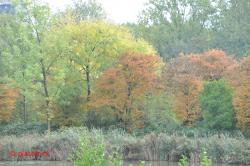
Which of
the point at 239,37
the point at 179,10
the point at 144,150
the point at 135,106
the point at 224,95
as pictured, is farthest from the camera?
the point at 179,10

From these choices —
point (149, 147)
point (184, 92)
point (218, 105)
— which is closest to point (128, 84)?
point (184, 92)

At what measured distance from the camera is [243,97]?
93.2ft

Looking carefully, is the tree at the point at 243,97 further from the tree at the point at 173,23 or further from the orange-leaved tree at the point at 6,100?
the tree at the point at 173,23

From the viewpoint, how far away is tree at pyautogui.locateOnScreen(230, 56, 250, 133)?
92.8ft

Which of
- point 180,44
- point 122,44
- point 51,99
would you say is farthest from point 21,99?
point 180,44

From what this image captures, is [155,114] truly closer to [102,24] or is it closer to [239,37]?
[102,24]

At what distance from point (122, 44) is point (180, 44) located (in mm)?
18526

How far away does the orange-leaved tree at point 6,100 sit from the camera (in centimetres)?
3491

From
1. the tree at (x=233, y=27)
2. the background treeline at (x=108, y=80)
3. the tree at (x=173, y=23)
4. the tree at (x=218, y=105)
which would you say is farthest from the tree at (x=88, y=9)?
the tree at (x=218, y=105)

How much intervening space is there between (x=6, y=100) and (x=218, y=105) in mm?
13865

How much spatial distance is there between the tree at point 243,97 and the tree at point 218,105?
0.69m

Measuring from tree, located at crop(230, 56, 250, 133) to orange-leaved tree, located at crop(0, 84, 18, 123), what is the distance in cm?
1469

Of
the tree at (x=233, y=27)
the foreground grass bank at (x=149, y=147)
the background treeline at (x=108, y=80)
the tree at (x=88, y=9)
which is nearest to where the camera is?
the foreground grass bank at (x=149, y=147)

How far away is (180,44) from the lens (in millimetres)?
52219
